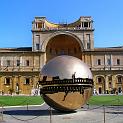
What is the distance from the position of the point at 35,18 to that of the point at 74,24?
10067mm

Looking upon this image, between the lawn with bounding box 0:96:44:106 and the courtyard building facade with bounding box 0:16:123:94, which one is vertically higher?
the courtyard building facade with bounding box 0:16:123:94

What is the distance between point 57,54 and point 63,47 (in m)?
2.17

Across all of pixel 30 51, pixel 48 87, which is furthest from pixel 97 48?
pixel 48 87

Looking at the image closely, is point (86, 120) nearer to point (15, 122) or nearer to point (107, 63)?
point (15, 122)

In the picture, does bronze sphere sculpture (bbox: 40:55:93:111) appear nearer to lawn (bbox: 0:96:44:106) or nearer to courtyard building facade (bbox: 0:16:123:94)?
lawn (bbox: 0:96:44:106)

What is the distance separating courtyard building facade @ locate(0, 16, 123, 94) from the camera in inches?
2945

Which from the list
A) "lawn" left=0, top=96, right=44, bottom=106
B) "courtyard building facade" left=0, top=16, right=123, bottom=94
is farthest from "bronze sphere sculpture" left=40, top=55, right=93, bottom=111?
"courtyard building facade" left=0, top=16, right=123, bottom=94

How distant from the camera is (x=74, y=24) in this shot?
81.1 m

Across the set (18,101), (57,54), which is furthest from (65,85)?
(57,54)

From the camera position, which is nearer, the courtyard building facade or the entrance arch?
the courtyard building facade

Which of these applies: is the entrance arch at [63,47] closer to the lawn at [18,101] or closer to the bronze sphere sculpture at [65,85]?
the lawn at [18,101]

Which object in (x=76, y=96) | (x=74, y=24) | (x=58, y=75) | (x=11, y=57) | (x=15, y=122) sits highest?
(x=74, y=24)

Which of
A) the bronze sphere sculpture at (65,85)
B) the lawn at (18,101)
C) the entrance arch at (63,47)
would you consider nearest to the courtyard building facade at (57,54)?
the entrance arch at (63,47)

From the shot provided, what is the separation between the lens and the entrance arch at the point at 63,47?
76438 mm
